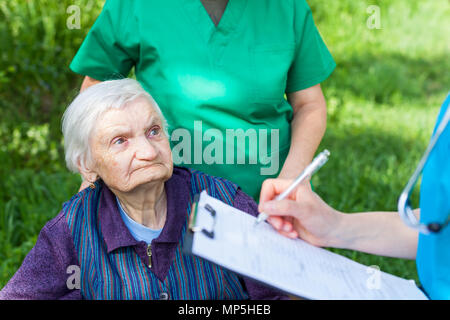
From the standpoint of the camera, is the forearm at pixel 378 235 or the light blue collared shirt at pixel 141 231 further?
the light blue collared shirt at pixel 141 231

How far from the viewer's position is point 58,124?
4.28 metres

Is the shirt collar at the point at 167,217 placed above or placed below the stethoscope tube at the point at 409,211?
below

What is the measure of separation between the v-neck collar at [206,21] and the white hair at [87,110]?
373 mm

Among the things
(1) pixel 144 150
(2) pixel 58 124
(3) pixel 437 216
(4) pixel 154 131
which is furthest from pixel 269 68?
(2) pixel 58 124

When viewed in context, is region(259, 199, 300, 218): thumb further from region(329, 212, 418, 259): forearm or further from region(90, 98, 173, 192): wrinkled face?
region(90, 98, 173, 192): wrinkled face

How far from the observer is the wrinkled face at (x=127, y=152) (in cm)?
189

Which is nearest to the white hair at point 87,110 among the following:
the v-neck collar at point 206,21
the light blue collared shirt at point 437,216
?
the v-neck collar at point 206,21

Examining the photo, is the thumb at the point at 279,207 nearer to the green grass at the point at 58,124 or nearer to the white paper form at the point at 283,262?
the white paper form at the point at 283,262

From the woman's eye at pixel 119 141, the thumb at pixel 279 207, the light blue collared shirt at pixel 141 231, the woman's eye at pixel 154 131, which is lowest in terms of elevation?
the light blue collared shirt at pixel 141 231

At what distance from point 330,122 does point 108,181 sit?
3627 mm

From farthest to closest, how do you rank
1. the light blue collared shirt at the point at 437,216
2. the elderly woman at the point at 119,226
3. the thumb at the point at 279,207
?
the elderly woman at the point at 119,226
the thumb at the point at 279,207
the light blue collared shirt at the point at 437,216

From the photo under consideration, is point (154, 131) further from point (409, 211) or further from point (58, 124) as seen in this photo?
point (58, 124)

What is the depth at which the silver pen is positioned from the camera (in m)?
1.44

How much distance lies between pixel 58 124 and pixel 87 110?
2484 millimetres
